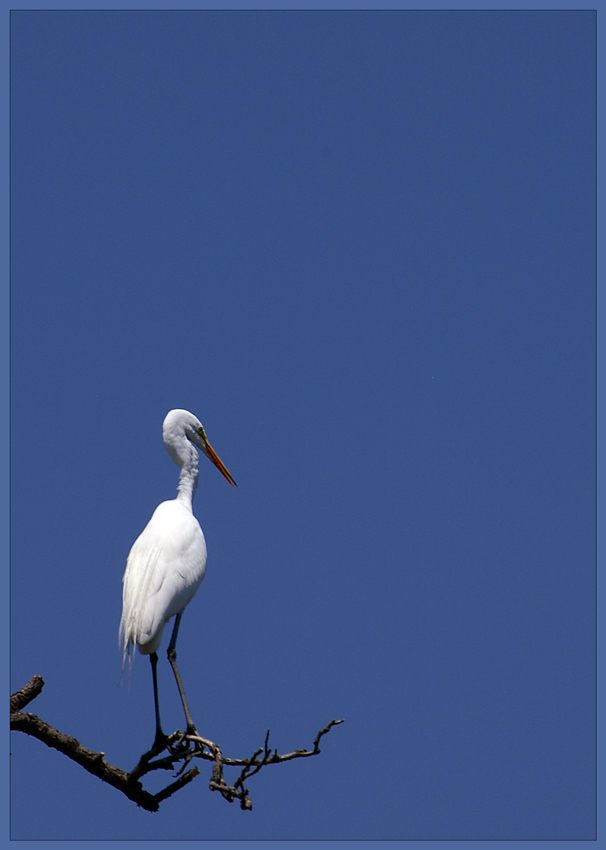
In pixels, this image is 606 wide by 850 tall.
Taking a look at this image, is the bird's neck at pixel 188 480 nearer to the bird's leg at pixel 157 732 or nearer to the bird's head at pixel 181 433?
the bird's head at pixel 181 433

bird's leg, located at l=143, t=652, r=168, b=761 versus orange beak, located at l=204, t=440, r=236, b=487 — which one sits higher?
orange beak, located at l=204, t=440, r=236, b=487

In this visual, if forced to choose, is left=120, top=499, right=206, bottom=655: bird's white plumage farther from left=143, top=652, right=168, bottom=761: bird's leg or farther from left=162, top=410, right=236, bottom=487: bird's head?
left=162, top=410, right=236, bottom=487: bird's head

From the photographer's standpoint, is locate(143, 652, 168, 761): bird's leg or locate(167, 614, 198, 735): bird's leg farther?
locate(167, 614, 198, 735): bird's leg

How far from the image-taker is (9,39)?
9.11 m

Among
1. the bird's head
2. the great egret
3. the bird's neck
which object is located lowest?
the great egret

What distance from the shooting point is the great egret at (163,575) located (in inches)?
341

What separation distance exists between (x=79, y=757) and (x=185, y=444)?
3.30 m

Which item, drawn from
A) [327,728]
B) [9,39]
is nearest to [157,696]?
[327,728]

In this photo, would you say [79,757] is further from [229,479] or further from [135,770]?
[229,479]

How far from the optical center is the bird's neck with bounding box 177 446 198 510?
10102 millimetres

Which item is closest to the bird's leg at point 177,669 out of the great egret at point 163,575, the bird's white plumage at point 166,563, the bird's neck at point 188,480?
the great egret at point 163,575

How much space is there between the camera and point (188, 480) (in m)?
10.2

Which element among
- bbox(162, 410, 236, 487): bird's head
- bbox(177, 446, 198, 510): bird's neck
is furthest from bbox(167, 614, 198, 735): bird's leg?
bbox(162, 410, 236, 487): bird's head

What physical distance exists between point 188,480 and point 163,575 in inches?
57.4
